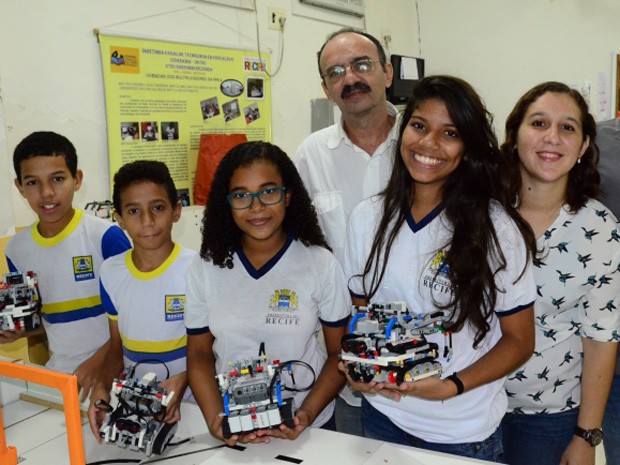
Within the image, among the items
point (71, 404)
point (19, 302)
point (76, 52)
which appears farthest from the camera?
point (76, 52)

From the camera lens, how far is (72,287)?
1.92 metres

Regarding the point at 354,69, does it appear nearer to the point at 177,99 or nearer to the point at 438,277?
the point at 438,277

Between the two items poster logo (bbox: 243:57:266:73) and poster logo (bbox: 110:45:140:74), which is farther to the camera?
poster logo (bbox: 243:57:266:73)

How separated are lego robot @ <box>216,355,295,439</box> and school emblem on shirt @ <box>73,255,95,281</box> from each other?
2.95ft

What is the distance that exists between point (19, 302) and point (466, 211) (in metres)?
1.38

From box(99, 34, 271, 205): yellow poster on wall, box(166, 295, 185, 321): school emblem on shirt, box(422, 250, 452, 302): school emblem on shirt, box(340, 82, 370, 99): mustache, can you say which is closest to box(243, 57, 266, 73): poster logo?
box(99, 34, 271, 205): yellow poster on wall

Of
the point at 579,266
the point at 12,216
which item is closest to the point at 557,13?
the point at 579,266

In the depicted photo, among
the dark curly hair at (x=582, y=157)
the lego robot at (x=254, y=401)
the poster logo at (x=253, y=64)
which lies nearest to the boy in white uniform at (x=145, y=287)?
the lego robot at (x=254, y=401)

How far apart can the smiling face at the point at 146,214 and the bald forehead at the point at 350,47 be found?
87 centimetres

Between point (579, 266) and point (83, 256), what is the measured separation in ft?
5.41

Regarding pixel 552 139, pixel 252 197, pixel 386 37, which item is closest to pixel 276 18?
pixel 386 37

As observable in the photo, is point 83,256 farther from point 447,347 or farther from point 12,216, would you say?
point 447,347

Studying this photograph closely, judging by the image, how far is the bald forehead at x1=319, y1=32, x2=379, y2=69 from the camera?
2.05 metres

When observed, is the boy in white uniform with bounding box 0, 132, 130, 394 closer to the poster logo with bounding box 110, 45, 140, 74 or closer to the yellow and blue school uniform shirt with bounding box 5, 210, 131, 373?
the yellow and blue school uniform shirt with bounding box 5, 210, 131, 373
